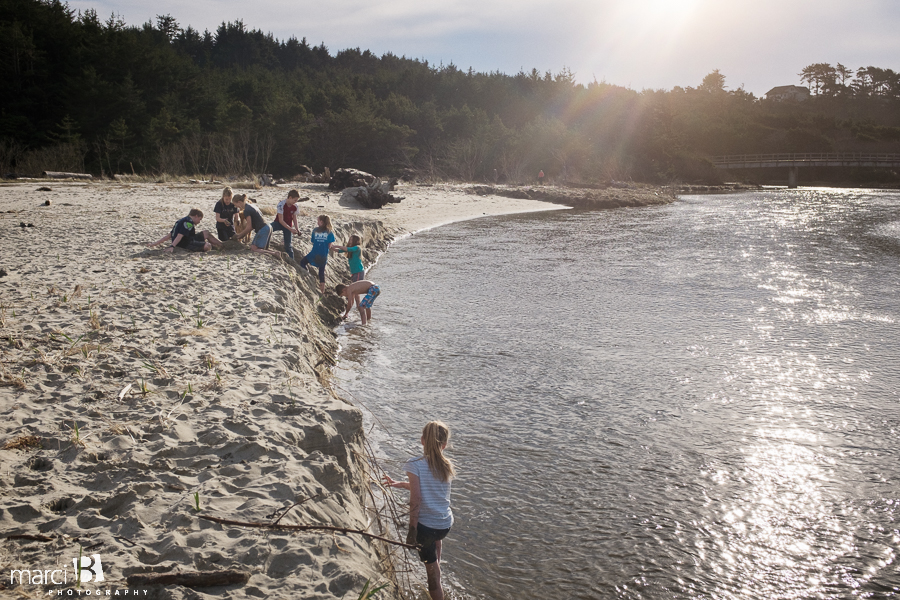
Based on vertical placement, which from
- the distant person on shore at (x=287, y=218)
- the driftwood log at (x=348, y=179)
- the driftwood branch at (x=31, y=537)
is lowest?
A: the driftwood branch at (x=31, y=537)

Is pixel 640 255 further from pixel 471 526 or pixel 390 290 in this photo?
pixel 471 526

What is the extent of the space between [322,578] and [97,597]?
3.88 ft

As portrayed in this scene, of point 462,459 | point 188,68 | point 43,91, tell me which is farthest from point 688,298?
point 188,68

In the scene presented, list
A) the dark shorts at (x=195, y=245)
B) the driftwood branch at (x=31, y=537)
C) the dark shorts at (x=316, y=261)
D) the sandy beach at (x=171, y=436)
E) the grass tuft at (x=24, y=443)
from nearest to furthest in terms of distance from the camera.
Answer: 1. the driftwood branch at (x=31, y=537)
2. the sandy beach at (x=171, y=436)
3. the grass tuft at (x=24, y=443)
4. the dark shorts at (x=195, y=245)
5. the dark shorts at (x=316, y=261)

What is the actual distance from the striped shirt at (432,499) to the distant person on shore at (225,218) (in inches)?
401

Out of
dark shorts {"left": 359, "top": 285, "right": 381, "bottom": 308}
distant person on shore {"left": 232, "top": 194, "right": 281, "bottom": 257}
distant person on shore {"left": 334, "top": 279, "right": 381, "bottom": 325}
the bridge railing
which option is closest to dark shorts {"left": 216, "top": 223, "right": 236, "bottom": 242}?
distant person on shore {"left": 232, "top": 194, "right": 281, "bottom": 257}

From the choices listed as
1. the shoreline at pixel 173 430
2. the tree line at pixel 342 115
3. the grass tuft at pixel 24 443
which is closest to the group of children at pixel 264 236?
the shoreline at pixel 173 430

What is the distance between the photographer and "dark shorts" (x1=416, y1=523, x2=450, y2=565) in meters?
4.20

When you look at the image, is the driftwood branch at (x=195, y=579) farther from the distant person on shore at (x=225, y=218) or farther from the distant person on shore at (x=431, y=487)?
the distant person on shore at (x=225, y=218)

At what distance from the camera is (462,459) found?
6500 mm

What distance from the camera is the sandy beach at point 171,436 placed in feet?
11.7

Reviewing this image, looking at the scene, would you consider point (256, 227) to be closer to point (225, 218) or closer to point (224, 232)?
point (224, 232)

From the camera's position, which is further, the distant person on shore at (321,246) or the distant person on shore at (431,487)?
the distant person on shore at (321,246)

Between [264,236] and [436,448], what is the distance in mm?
9526
